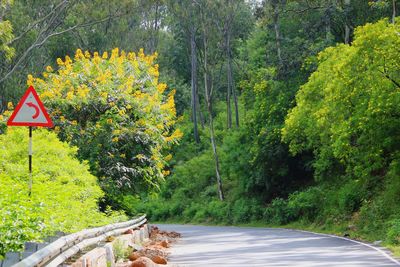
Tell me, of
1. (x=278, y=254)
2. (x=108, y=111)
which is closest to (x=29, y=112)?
(x=278, y=254)

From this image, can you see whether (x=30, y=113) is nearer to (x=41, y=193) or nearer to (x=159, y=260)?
(x=41, y=193)

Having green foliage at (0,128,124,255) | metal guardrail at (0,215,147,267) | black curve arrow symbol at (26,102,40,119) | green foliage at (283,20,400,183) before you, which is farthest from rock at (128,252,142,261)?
green foliage at (283,20,400,183)

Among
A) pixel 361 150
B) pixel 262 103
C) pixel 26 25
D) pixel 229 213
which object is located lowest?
pixel 229 213

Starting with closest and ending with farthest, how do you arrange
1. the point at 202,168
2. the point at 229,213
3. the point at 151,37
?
the point at 229,213, the point at 202,168, the point at 151,37

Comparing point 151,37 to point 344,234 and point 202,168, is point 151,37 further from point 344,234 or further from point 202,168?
point 344,234

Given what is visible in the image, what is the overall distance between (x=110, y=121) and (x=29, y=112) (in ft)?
39.8

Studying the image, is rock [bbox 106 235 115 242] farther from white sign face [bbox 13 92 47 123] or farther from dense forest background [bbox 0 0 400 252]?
dense forest background [bbox 0 0 400 252]

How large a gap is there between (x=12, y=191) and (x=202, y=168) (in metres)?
43.7

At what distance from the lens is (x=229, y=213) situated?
46.0 meters

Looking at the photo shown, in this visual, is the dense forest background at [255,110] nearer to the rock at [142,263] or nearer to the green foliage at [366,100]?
the green foliage at [366,100]

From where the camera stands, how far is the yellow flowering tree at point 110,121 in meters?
26.3

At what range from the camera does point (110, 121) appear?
26828 millimetres

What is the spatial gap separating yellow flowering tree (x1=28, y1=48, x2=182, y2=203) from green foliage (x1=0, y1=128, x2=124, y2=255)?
7.94 ft

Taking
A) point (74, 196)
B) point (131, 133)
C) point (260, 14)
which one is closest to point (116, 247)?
point (74, 196)
